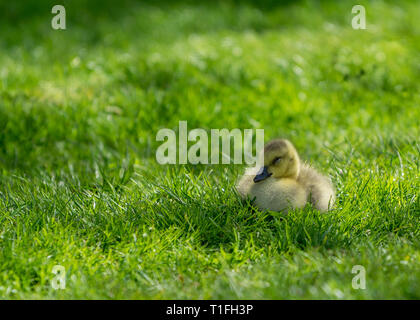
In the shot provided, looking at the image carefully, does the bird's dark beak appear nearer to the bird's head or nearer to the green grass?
the bird's head

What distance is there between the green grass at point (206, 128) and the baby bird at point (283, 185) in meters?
0.10

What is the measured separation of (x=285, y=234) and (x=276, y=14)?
7.21m

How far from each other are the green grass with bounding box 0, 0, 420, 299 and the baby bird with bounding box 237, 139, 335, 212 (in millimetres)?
104

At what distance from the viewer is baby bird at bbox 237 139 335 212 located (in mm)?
3863

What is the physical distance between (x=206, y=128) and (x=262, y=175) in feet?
7.23

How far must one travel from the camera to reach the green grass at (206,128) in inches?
132

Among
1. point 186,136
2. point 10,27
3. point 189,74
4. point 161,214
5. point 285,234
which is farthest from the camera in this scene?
point 10,27

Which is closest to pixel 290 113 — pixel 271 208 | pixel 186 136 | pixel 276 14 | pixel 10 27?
pixel 186 136

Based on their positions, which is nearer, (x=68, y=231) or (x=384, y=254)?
(x=384, y=254)

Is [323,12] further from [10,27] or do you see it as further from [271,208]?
[271,208]

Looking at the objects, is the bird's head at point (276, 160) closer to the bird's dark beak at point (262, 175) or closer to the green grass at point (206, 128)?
the bird's dark beak at point (262, 175)

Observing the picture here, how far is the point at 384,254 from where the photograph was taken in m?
3.36

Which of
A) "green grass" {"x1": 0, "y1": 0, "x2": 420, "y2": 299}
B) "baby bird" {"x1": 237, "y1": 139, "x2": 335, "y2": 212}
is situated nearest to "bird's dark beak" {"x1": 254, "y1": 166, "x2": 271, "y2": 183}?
"baby bird" {"x1": 237, "y1": 139, "x2": 335, "y2": 212}

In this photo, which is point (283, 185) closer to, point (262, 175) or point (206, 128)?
point (262, 175)
